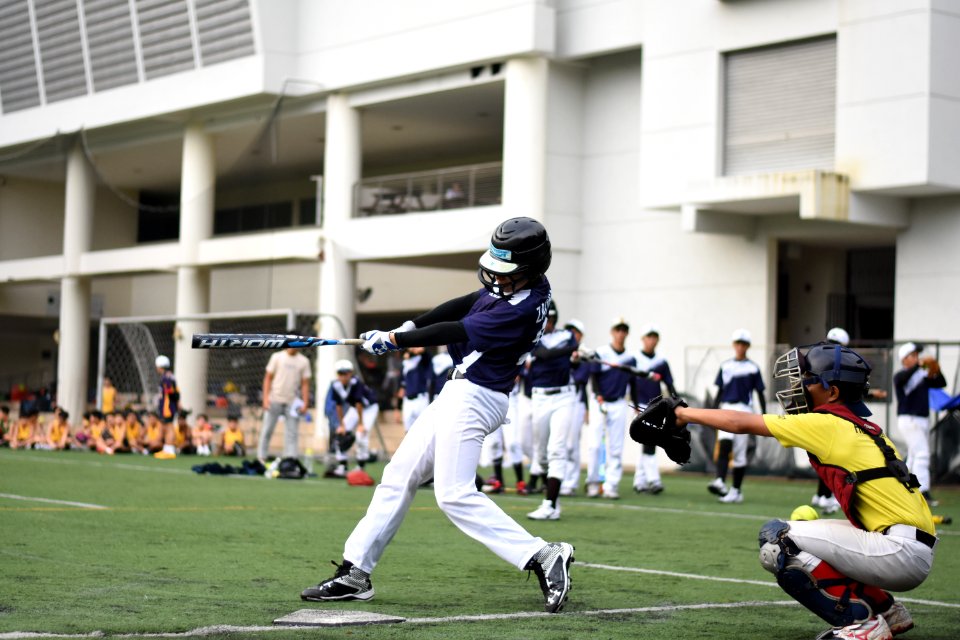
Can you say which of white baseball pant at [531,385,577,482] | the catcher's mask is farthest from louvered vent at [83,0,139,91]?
the catcher's mask

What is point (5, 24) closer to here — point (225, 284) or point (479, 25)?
point (225, 284)

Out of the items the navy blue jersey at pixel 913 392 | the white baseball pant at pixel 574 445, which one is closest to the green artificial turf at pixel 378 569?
the white baseball pant at pixel 574 445

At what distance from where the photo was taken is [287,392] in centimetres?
2303

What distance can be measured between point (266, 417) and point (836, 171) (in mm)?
10537

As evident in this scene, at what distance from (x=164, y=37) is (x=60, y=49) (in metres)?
4.94

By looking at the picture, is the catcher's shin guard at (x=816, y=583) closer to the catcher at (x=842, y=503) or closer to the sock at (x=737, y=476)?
the catcher at (x=842, y=503)

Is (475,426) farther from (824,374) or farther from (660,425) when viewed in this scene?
(824,374)

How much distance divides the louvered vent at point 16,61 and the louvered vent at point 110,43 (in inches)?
110

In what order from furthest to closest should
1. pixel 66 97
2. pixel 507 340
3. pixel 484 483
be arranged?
1. pixel 66 97
2. pixel 484 483
3. pixel 507 340

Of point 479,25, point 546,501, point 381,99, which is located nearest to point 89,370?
point 381,99

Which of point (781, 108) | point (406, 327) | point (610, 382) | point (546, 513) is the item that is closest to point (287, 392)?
point (610, 382)

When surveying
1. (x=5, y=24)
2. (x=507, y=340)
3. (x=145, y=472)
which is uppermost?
(x=5, y=24)

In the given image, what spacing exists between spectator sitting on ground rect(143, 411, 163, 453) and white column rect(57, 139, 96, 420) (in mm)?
13274

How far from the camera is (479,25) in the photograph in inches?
1160
